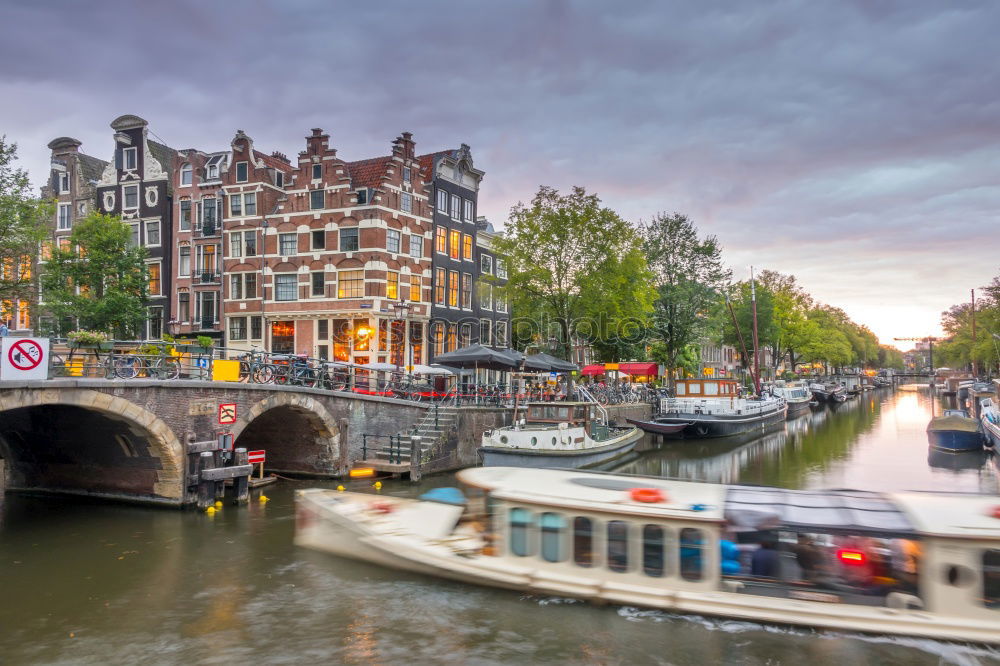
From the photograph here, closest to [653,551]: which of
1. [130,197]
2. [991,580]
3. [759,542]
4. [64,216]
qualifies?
[759,542]

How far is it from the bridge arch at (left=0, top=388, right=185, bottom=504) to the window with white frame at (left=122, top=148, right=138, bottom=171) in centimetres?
2676

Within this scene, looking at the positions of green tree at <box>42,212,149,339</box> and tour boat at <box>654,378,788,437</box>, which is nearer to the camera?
green tree at <box>42,212,149,339</box>

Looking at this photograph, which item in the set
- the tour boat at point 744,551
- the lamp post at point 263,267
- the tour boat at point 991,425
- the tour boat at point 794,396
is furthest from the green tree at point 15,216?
the tour boat at point 794,396

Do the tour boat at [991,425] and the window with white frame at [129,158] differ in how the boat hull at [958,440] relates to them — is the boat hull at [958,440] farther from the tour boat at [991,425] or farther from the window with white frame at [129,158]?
the window with white frame at [129,158]

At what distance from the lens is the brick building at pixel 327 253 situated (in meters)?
39.4

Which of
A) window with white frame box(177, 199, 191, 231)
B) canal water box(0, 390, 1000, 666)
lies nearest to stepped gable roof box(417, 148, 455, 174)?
window with white frame box(177, 199, 191, 231)

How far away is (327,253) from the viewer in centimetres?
4016

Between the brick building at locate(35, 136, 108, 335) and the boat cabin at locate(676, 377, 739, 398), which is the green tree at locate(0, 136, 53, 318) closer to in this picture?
the brick building at locate(35, 136, 108, 335)

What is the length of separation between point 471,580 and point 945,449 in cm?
3137

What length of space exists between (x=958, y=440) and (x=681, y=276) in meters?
22.7

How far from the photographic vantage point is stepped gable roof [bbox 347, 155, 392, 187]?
40.3 meters

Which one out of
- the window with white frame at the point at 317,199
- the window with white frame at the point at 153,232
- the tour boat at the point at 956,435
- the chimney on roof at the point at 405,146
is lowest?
the tour boat at the point at 956,435

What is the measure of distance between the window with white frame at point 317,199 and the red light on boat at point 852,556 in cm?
3489

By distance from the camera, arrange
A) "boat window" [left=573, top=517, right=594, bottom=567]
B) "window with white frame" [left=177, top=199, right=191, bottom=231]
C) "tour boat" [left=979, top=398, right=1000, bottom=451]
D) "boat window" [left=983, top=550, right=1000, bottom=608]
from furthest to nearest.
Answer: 1. "window with white frame" [left=177, top=199, right=191, bottom=231]
2. "tour boat" [left=979, top=398, right=1000, bottom=451]
3. "boat window" [left=573, top=517, right=594, bottom=567]
4. "boat window" [left=983, top=550, right=1000, bottom=608]
